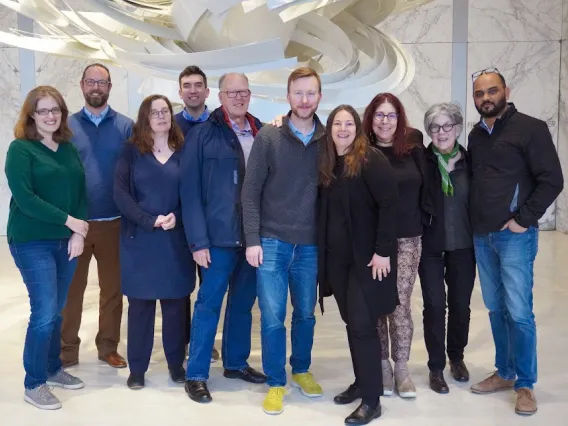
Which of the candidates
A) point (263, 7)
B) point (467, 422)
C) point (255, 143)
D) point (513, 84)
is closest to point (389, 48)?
point (263, 7)

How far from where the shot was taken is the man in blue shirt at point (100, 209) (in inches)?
165

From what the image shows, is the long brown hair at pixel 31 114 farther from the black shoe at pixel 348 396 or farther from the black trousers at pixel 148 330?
the black shoe at pixel 348 396

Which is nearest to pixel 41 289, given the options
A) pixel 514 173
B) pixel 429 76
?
pixel 514 173

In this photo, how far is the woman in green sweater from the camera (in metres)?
3.44

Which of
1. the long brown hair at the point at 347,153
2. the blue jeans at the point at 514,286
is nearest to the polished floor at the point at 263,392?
the blue jeans at the point at 514,286

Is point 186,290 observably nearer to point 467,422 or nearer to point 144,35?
point 467,422

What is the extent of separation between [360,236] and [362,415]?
88 cm

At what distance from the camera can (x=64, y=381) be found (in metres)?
3.92

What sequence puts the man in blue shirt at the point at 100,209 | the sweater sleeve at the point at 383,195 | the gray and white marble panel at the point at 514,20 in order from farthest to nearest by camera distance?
1. the gray and white marble panel at the point at 514,20
2. the man in blue shirt at the point at 100,209
3. the sweater sleeve at the point at 383,195

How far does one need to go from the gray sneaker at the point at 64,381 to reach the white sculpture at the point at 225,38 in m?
2.15

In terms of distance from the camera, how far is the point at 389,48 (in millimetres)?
5359

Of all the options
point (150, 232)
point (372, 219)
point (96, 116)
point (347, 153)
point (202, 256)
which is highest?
point (96, 116)

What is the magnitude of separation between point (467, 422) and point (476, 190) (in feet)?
3.90

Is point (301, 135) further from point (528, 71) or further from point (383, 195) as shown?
point (528, 71)
